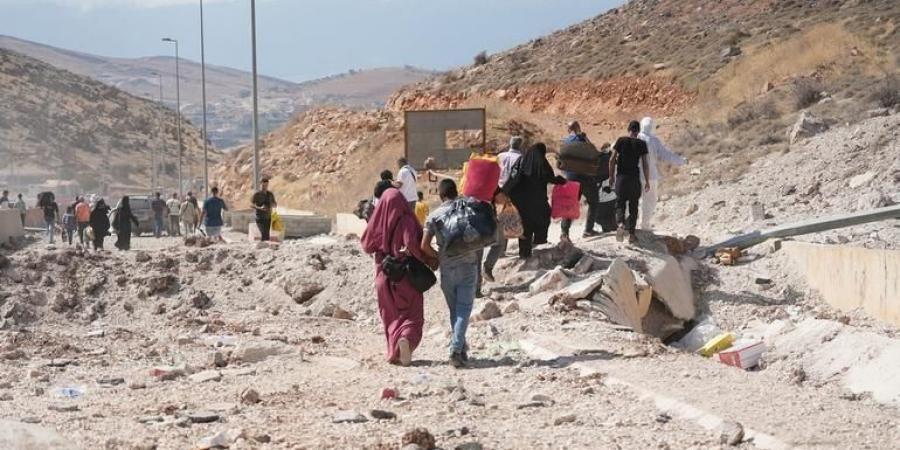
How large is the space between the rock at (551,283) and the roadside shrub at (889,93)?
17854 millimetres

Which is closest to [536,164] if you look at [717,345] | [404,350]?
[717,345]

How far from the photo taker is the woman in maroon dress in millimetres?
10008

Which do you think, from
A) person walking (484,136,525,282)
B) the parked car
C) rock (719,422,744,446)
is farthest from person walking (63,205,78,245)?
rock (719,422,744,446)

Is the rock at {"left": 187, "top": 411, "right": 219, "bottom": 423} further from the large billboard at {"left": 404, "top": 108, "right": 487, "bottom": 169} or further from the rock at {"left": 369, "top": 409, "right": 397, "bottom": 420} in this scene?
the large billboard at {"left": 404, "top": 108, "right": 487, "bottom": 169}

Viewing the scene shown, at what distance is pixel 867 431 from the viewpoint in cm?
708

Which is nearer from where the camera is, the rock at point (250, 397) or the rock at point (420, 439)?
the rock at point (420, 439)

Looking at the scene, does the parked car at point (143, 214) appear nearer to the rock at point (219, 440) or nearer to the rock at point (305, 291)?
the rock at point (305, 291)

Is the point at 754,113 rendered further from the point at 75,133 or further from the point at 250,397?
the point at 75,133

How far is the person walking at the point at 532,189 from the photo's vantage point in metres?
13.1

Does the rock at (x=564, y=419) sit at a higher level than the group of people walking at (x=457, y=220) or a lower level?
lower

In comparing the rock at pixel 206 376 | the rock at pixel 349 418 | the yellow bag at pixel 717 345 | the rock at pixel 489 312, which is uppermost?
the rock at pixel 489 312

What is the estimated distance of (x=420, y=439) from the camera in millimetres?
7031

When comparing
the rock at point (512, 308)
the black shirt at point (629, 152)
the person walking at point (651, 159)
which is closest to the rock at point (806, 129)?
the person walking at point (651, 159)

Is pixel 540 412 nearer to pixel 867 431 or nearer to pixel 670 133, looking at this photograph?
pixel 867 431
